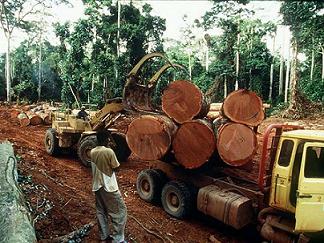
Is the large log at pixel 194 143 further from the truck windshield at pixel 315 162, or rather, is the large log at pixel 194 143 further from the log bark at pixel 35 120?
the log bark at pixel 35 120

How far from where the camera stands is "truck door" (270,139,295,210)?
475 centimetres

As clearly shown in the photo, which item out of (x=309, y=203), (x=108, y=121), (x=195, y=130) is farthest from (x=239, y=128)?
(x=108, y=121)

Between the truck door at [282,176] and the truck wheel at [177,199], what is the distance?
1761 mm

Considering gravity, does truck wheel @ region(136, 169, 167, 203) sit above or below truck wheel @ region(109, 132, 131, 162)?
below

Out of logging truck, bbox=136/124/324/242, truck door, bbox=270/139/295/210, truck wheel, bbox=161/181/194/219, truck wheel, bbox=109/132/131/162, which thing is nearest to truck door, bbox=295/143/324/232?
logging truck, bbox=136/124/324/242

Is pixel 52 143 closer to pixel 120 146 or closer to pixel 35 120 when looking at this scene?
pixel 120 146

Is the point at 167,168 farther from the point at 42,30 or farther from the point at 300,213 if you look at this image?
the point at 42,30

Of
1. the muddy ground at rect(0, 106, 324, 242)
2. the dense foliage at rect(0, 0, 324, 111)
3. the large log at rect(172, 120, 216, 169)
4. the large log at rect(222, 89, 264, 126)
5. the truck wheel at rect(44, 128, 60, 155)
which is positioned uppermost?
the dense foliage at rect(0, 0, 324, 111)

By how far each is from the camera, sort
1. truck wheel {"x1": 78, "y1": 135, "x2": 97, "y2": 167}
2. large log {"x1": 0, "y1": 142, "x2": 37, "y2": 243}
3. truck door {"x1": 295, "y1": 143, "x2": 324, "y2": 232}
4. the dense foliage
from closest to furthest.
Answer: large log {"x1": 0, "y1": 142, "x2": 37, "y2": 243} < truck door {"x1": 295, "y1": 143, "x2": 324, "y2": 232} < truck wheel {"x1": 78, "y1": 135, "x2": 97, "y2": 167} < the dense foliage

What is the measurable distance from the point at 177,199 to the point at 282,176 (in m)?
2.29

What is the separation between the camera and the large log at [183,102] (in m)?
6.24

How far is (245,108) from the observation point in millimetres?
5852

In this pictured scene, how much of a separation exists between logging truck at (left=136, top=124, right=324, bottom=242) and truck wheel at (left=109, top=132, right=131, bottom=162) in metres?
3.04

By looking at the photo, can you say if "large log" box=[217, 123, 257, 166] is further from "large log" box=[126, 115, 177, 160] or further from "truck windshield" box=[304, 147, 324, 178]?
"truck windshield" box=[304, 147, 324, 178]
